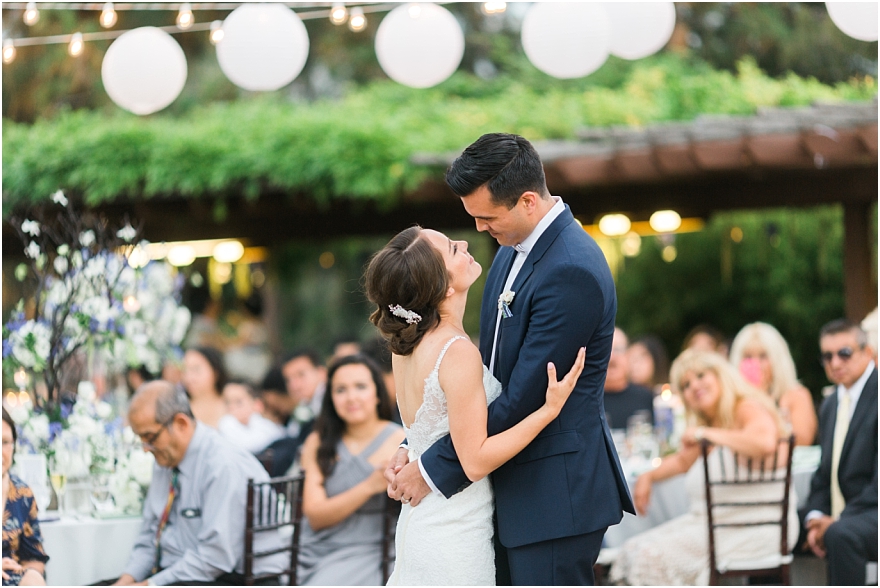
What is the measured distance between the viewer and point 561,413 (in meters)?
2.59

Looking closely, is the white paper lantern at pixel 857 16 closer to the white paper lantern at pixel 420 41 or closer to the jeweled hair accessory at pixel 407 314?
the white paper lantern at pixel 420 41

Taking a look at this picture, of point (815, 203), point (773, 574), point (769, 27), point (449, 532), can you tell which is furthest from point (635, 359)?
point (769, 27)

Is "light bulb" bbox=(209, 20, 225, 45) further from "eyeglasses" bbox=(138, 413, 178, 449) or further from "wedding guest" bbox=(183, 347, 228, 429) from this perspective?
"wedding guest" bbox=(183, 347, 228, 429)

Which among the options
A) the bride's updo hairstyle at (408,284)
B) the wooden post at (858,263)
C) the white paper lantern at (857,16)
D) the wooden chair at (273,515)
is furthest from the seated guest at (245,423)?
the wooden post at (858,263)

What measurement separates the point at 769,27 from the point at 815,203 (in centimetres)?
804

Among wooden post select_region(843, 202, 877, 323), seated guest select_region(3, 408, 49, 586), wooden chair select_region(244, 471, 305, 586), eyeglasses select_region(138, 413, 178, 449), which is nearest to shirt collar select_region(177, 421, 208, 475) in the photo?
eyeglasses select_region(138, 413, 178, 449)

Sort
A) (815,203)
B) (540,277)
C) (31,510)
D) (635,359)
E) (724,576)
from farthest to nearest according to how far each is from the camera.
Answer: (815,203) < (635,359) < (724,576) < (31,510) < (540,277)

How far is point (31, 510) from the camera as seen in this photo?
3.75 m

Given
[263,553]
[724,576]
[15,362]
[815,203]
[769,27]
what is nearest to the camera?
[263,553]

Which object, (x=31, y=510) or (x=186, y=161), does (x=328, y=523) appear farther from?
(x=186, y=161)

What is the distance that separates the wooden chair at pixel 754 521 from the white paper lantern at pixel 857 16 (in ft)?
7.06

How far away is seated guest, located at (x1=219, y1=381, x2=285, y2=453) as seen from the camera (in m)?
6.37

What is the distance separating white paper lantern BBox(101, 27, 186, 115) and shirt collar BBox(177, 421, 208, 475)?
2149 millimetres

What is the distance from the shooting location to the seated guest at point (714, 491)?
4809 mm
